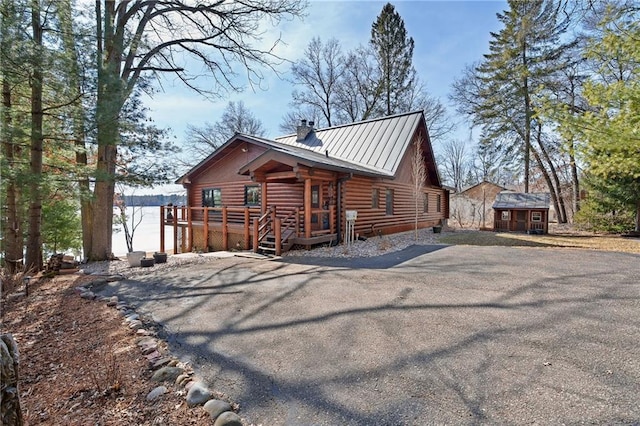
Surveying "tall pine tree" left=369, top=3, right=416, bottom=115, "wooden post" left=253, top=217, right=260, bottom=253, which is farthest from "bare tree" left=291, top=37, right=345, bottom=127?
"wooden post" left=253, top=217, right=260, bottom=253

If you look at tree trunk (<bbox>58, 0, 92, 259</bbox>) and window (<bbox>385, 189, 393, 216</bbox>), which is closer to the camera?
tree trunk (<bbox>58, 0, 92, 259</bbox>)

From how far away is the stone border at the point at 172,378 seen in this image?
209cm

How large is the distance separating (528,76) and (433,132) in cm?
741

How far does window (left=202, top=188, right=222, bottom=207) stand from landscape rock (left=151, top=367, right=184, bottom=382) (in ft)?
41.6

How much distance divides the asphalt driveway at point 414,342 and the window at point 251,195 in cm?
707

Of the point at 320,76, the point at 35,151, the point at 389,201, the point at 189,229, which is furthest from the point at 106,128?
the point at 320,76

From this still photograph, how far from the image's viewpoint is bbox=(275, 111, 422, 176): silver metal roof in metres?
12.4

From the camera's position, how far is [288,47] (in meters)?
11.0

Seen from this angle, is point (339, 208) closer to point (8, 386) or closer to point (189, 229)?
point (189, 229)

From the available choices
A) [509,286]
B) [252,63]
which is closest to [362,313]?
[509,286]

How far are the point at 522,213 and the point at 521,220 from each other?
0.41 metres

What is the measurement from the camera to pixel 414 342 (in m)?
3.08

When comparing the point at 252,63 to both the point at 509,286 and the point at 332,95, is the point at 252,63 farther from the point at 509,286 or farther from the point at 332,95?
the point at 332,95

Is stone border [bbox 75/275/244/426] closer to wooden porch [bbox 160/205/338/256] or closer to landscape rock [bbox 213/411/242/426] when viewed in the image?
landscape rock [bbox 213/411/242/426]
